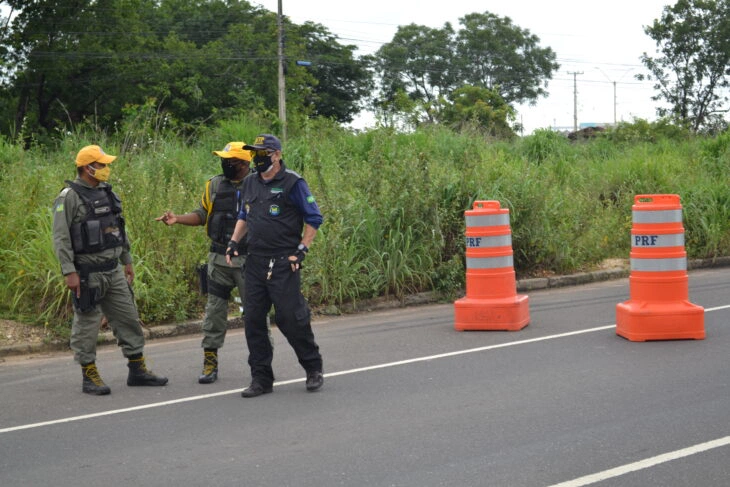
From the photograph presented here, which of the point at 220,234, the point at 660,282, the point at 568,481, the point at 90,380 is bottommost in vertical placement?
the point at 568,481

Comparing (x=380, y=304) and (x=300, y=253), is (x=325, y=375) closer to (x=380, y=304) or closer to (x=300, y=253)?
(x=300, y=253)

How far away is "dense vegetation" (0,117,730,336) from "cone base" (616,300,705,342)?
4274 mm

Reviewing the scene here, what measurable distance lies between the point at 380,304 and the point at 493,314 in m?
2.82

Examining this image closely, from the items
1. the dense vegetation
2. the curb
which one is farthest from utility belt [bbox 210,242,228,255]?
the dense vegetation

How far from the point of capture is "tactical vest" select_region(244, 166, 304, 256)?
24.9 feet

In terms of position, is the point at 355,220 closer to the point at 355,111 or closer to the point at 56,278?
the point at 56,278

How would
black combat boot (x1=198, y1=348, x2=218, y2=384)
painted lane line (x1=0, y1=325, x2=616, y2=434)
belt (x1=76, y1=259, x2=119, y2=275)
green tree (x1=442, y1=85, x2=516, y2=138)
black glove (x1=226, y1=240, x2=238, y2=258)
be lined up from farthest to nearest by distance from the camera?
1. green tree (x1=442, y1=85, x2=516, y2=138)
2. black combat boot (x1=198, y1=348, x2=218, y2=384)
3. belt (x1=76, y1=259, x2=119, y2=275)
4. black glove (x1=226, y1=240, x2=238, y2=258)
5. painted lane line (x1=0, y1=325, x2=616, y2=434)

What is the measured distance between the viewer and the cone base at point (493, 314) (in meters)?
10.3

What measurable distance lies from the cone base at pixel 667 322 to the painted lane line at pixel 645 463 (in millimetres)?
3393

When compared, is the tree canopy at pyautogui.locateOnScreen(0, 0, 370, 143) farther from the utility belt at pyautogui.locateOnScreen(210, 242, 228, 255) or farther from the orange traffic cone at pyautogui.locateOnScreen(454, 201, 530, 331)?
the utility belt at pyautogui.locateOnScreen(210, 242, 228, 255)

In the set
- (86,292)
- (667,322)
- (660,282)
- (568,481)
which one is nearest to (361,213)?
(660,282)

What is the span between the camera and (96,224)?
25.8 ft

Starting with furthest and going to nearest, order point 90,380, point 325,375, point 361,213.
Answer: point 361,213, point 325,375, point 90,380

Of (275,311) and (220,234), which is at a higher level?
(220,234)
